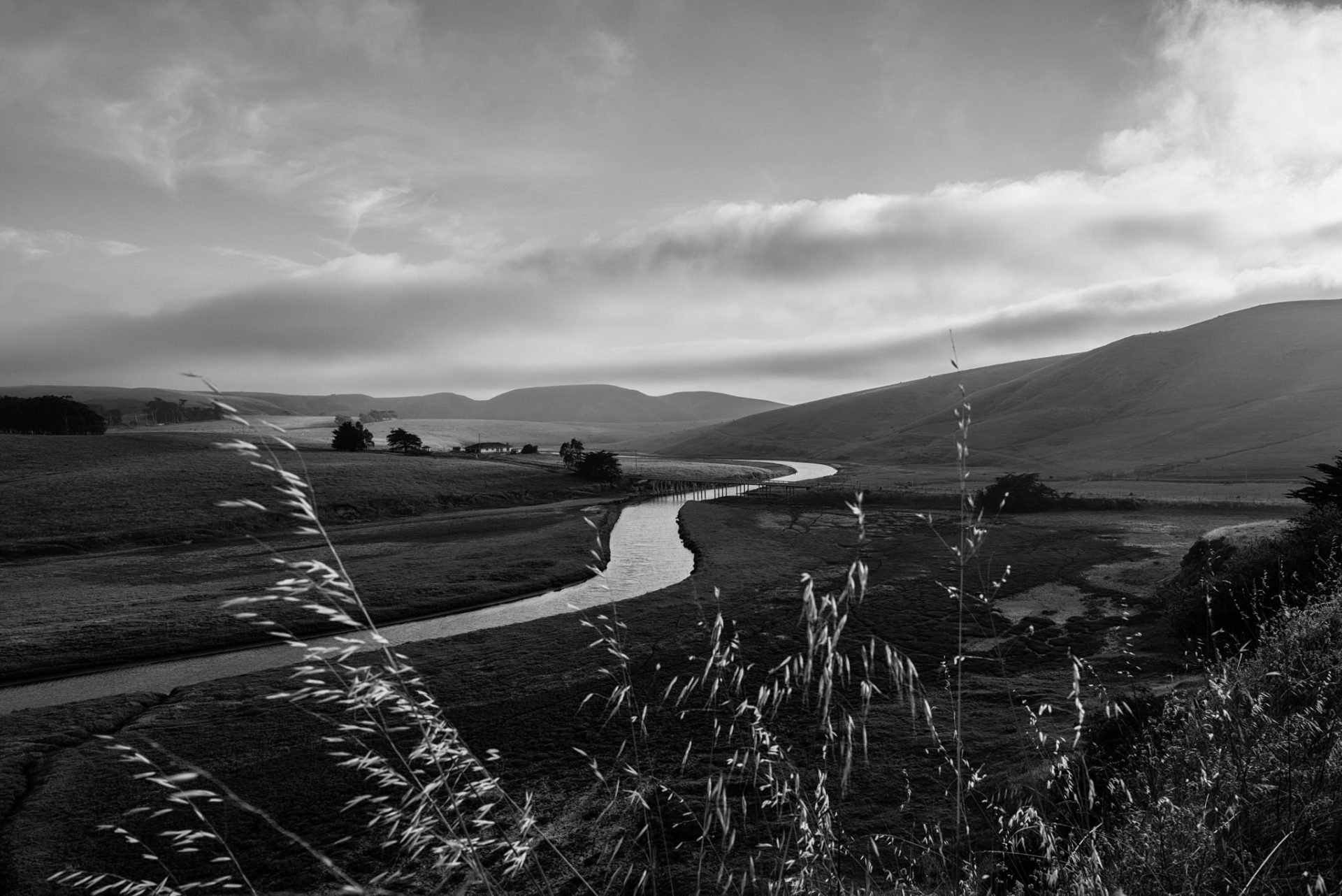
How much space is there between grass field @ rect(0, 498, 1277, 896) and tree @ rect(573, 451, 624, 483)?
4334 cm

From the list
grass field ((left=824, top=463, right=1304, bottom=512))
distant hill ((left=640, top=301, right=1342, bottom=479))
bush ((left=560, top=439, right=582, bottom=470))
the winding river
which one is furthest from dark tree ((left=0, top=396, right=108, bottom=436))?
distant hill ((left=640, top=301, right=1342, bottom=479))

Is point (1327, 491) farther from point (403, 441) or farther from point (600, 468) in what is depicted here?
point (403, 441)

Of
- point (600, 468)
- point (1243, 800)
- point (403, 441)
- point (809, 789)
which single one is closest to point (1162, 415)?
point (600, 468)

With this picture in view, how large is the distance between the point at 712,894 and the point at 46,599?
29464 mm

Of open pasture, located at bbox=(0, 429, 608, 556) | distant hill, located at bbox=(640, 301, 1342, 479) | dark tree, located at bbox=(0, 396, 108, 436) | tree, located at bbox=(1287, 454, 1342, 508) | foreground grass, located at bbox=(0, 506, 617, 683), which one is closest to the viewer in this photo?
tree, located at bbox=(1287, 454, 1342, 508)

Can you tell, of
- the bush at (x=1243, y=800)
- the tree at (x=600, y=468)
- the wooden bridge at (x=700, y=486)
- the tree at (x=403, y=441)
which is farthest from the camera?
the tree at (x=403, y=441)

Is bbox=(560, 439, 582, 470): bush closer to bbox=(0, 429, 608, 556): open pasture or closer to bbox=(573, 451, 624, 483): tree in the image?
bbox=(573, 451, 624, 483): tree

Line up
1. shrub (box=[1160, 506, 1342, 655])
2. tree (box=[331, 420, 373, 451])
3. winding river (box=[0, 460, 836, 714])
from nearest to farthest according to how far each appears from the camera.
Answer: shrub (box=[1160, 506, 1342, 655]) < winding river (box=[0, 460, 836, 714]) < tree (box=[331, 420, 373, 451])

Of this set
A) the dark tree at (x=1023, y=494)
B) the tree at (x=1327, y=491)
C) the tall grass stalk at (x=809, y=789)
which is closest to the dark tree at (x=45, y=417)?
the tall grass stalk at (x=809, y=789)

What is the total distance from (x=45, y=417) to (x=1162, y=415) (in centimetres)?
18417

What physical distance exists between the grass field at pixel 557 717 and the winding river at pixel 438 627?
1.85m

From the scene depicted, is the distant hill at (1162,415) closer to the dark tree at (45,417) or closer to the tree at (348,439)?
the tree at (348,439)

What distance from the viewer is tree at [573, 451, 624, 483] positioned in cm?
7081

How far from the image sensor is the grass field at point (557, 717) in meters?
9.59
